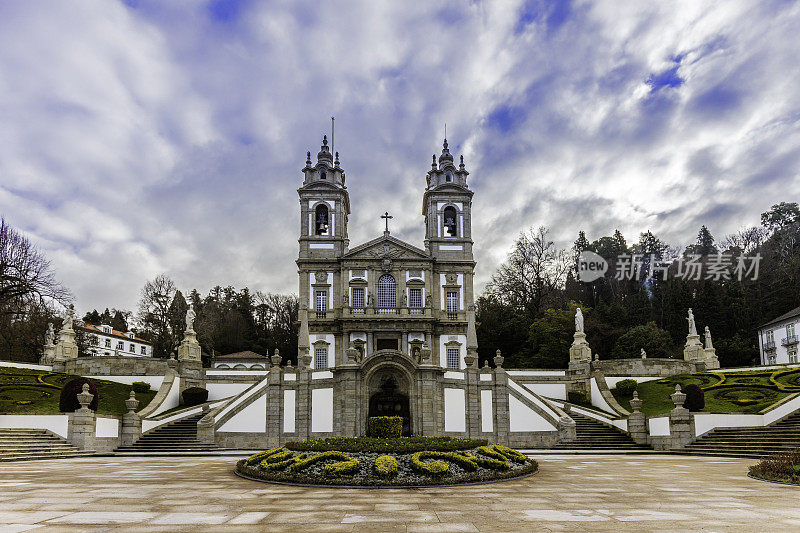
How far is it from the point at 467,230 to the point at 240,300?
135 feet

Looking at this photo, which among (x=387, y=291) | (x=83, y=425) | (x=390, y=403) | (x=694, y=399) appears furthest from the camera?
(x=387, y=291)

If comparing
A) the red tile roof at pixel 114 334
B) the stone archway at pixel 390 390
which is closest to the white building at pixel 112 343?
the red tile roof at pixel 114 334

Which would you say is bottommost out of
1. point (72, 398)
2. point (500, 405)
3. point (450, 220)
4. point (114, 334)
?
point (500, 405)

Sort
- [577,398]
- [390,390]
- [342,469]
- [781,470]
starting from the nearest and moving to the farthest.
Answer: [342,469]
[781,470]
[390,390]
[577,398]

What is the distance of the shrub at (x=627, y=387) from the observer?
33438 millimetres

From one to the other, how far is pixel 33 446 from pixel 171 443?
545 cm

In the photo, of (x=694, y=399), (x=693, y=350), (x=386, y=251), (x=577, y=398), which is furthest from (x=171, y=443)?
(x=693, y=350)

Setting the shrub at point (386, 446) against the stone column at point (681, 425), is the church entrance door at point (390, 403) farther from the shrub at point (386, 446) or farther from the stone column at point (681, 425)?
the stone column at point (681, 425)

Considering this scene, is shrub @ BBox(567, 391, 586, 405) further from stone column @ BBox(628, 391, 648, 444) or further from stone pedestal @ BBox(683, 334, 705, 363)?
stone pedestal @ BBox(683, 334, 705, 363)

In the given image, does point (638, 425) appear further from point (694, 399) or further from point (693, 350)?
point (693, 350)

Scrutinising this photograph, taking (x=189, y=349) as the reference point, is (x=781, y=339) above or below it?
above

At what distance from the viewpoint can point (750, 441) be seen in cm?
2225

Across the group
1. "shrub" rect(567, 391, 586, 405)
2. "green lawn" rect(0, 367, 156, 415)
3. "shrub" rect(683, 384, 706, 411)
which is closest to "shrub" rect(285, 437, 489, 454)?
"shrub" rect(683, 384, 706, 411)

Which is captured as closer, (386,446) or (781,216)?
(386,446)
